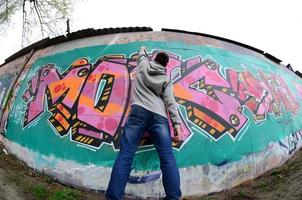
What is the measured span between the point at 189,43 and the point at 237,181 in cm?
344

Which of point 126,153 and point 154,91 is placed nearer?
point 126,153

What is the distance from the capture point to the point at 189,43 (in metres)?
10.3

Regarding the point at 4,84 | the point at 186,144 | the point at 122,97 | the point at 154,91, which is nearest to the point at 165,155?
the point at 154,91

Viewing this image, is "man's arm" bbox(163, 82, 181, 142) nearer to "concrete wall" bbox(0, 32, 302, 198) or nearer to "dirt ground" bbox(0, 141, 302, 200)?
"concrete wall" bbox(0, 32, 302, 198)

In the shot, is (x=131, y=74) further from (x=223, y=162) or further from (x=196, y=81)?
(x=223, y=162)

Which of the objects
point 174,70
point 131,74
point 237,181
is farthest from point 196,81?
point 237,181

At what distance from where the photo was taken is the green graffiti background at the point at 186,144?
27.3 feet

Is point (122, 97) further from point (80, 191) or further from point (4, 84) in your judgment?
point (4, 84)

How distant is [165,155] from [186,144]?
1.85m

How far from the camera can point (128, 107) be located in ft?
28.8

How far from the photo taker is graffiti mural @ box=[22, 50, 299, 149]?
8.63 m

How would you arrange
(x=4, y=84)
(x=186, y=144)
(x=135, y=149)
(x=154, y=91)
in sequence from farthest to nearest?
(x=4, y=84), (x=186, y=144), (x=154, y=91), (x=135, y=149)

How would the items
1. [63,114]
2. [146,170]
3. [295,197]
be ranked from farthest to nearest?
[63,114], [146,170], [295,197]

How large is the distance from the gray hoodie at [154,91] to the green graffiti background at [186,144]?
141 centimetres
